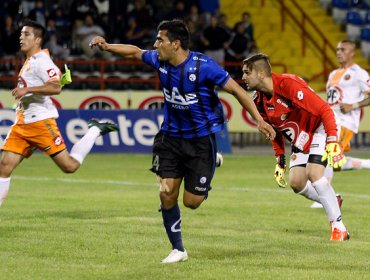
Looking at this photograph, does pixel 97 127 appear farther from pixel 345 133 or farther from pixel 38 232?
pixel 345 133

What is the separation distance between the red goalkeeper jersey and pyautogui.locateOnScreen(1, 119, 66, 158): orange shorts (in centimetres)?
270

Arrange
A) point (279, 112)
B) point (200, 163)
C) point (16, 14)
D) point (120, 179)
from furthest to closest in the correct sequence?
point (16, 14)
point (120, 179)
point (279, 112)
point (200, 163)

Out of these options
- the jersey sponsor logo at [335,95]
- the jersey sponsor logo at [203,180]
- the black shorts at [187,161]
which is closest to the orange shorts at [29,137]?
the black shorts at [187,161]

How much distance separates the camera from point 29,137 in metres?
12.9

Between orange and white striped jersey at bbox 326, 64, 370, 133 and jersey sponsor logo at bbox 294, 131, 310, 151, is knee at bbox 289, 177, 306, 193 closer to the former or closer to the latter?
jersey sponsor logo at bbox 294, 131, 310, 151

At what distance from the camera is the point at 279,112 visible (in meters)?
11.7

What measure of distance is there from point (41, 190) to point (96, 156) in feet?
23.0

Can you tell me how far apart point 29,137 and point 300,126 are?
3.26 meters

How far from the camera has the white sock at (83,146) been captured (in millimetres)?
13906

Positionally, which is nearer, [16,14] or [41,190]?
[41,190]

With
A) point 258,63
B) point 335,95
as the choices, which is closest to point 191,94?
point 258,63

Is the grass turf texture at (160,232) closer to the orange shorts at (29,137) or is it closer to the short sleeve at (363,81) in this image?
the orange shorts at (29,137)

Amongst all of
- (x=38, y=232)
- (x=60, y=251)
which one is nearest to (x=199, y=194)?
(x=60, y=251)

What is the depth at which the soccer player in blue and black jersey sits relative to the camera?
32.8 ft
